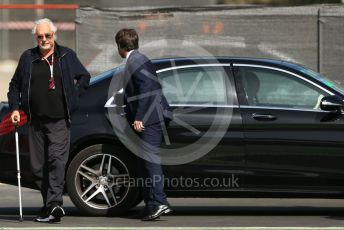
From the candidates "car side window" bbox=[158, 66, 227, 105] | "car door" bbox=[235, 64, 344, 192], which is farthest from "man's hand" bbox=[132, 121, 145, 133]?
"car door" bbox=[235, 64, 344, 192]

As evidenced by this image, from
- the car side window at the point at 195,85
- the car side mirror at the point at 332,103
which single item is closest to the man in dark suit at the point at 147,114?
the car side window at the point at 195,85

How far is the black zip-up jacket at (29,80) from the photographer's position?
9086 mm

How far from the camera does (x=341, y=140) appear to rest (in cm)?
941

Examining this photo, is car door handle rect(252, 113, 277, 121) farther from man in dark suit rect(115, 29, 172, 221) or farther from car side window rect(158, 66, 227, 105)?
man in dark suit rect(115, 29, 172, 221)

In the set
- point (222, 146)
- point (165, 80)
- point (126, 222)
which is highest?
point (165, 80)

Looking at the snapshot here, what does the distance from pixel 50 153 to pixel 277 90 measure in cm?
230

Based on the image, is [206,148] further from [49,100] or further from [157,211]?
[49,100]

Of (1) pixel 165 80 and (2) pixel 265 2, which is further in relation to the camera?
(2) pixel 265 2

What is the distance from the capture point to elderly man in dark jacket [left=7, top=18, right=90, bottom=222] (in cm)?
905

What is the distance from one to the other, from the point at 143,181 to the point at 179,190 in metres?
0.37

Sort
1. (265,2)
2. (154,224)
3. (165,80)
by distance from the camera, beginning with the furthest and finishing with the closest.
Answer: (265,2)
(165,80)
(154,224)

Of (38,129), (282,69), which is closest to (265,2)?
(282,69)

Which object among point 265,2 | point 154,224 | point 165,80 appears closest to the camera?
point 154,224

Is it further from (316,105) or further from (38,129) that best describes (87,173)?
(316,105)
